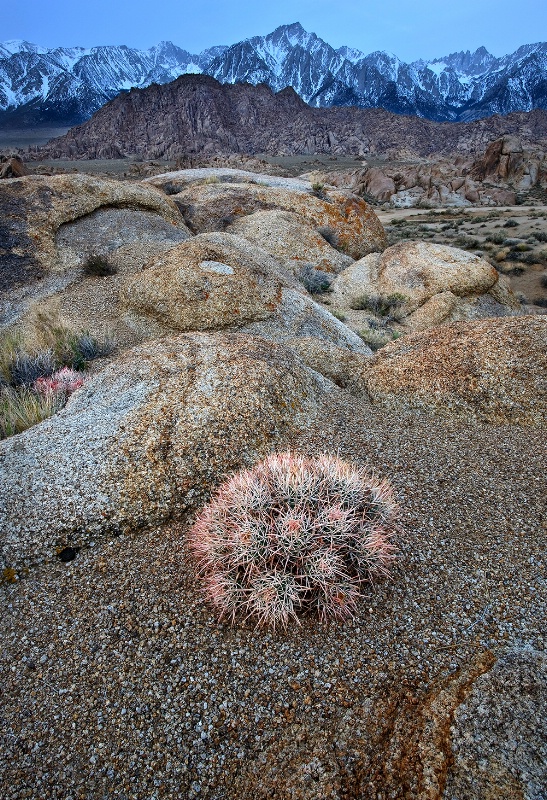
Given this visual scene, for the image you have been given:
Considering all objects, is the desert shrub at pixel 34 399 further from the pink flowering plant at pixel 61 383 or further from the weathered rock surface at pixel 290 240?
the weathered rock surface at pixel 290 240

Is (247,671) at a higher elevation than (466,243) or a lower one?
higher

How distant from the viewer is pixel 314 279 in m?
11.5

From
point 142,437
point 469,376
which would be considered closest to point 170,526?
point 142,437

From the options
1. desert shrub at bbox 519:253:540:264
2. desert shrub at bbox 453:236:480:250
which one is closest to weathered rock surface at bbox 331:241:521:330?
desert shrub at bbox 519:253:540:264

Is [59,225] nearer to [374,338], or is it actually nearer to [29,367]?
[29,367]

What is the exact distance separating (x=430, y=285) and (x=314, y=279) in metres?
2.79

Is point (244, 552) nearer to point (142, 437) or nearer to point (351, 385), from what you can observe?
point (142, 437)

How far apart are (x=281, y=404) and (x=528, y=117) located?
146859 millimetres

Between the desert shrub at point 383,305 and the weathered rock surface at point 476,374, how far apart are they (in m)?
4.58

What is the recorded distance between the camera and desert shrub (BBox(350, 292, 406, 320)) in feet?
34.6

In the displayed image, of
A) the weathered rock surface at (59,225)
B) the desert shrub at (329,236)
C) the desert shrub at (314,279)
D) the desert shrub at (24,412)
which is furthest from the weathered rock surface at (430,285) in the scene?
the desert shrub at (24,412)

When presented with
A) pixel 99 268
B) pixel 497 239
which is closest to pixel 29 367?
pixel 99 268

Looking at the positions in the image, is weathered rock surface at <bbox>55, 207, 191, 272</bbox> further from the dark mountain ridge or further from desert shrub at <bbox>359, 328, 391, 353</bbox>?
the dark mountain ridge

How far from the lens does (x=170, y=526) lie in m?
3.46
